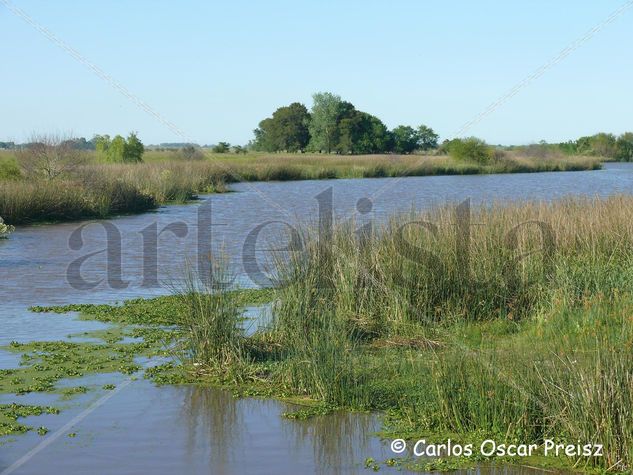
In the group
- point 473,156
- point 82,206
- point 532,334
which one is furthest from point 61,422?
point 473,156

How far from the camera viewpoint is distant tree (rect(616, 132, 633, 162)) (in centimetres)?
8806

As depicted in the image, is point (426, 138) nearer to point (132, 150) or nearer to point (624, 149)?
point (624, 149)

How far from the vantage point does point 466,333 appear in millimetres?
8758

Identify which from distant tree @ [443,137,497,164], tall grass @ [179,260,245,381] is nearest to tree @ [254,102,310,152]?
distant tree @ [443,137,497,164]

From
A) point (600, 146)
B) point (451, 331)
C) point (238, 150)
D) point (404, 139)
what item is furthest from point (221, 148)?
point (451, 331)

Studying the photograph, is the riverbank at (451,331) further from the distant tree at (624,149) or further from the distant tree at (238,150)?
the distant tree at (624,149)

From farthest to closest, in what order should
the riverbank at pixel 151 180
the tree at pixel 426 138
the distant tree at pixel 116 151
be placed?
the tree at pixel 426 138 < the distant tree at pixel 116 151 < the riverbank at pixel 151 180

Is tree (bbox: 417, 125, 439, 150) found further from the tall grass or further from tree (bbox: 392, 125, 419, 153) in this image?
the tall grass

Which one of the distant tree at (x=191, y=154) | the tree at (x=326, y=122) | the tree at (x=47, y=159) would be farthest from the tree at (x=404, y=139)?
the tree at (x=47, y=159)

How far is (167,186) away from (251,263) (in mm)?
17168

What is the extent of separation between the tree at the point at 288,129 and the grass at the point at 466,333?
234 ft

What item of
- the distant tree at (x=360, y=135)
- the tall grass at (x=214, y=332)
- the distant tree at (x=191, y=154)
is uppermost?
the distant tree at (x=360, y=135)

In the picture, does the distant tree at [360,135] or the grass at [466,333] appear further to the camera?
the distant tree at [360,135]

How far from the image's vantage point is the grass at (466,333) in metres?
6.06
